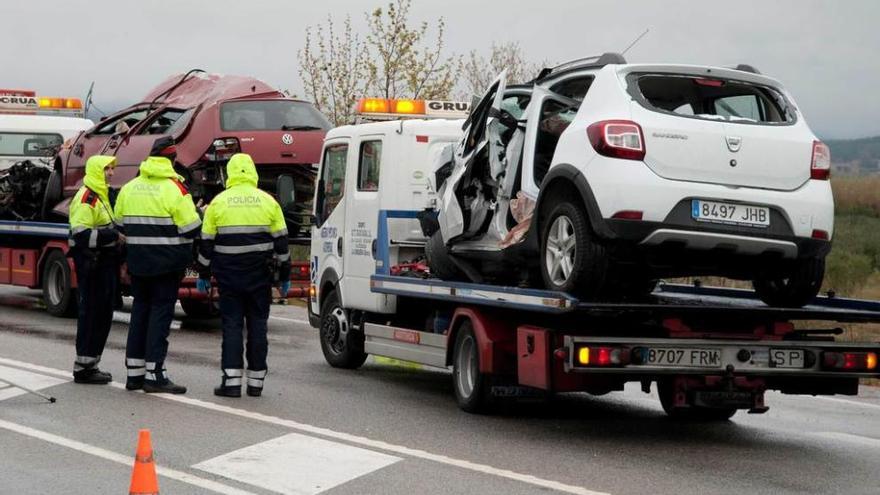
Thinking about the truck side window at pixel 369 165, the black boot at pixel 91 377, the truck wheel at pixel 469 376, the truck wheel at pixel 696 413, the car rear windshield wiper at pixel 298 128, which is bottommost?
the truck wheel at pixel 696 413

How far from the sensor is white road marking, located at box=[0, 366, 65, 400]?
1184cm

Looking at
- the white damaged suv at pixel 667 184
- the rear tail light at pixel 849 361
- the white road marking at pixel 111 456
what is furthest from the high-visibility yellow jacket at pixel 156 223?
the rear tail light at pixel 849 361

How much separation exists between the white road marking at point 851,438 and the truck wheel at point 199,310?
406 inches

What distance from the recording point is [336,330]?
47.7 ft

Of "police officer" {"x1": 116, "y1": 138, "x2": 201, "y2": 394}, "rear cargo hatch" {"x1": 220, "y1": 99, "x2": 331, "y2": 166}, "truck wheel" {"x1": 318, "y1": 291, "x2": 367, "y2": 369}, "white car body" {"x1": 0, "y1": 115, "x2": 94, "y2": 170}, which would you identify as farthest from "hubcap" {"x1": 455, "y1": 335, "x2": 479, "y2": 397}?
"white car body" {"x1": 0, "y1": 115, "x2": 94, "y2": 170}

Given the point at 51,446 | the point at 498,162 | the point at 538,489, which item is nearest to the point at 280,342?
the point at 498,162

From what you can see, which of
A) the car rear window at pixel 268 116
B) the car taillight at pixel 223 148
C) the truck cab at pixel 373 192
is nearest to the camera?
the truck cab at pixel 373 192

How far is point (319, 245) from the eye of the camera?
15.0 m

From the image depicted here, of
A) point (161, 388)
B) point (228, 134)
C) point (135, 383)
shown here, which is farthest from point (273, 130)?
point (161, 388)

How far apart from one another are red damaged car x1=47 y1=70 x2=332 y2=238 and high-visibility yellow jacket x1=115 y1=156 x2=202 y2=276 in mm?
4583

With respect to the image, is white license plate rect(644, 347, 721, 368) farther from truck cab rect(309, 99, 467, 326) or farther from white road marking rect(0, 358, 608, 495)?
truck cab rect(309, 99, 467, 326)

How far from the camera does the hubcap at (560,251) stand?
9.90m

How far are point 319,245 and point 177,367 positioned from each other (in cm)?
193

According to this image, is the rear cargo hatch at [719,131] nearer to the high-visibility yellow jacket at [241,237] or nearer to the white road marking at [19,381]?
the high-visibility yellow jacket at [241,237]
